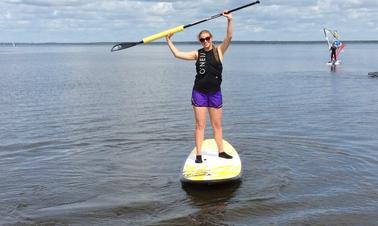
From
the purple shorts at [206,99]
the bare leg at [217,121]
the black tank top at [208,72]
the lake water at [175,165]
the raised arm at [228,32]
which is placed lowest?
the lake water at [175,165]

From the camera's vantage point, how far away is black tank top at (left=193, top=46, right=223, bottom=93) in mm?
7805

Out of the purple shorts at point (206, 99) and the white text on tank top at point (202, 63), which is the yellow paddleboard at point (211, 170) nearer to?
the purple shorts at point (206, 99)

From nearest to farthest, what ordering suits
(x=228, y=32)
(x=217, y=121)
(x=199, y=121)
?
(x=228, y=32) < (x=199, y=121) < (x=217, y=121)

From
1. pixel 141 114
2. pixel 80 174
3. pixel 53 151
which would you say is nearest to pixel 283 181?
pixel 80 174

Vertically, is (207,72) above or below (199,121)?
above

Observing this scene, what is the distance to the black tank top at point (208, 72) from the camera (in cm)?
780

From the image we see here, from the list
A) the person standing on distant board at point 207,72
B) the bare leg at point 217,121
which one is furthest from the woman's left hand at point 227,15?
the bare leg at point 217,121

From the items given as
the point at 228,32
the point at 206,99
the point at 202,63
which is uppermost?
the point at 228,32

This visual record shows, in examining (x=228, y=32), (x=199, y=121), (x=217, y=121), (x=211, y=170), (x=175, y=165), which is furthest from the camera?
(x=175, y=165)

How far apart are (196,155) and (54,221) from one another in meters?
2.71

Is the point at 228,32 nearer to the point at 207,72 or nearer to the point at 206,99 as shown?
the point at 207,72

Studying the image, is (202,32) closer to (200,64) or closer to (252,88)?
(200,64)

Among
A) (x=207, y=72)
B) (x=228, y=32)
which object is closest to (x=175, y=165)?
(x=207, y=72)

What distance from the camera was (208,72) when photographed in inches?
309
